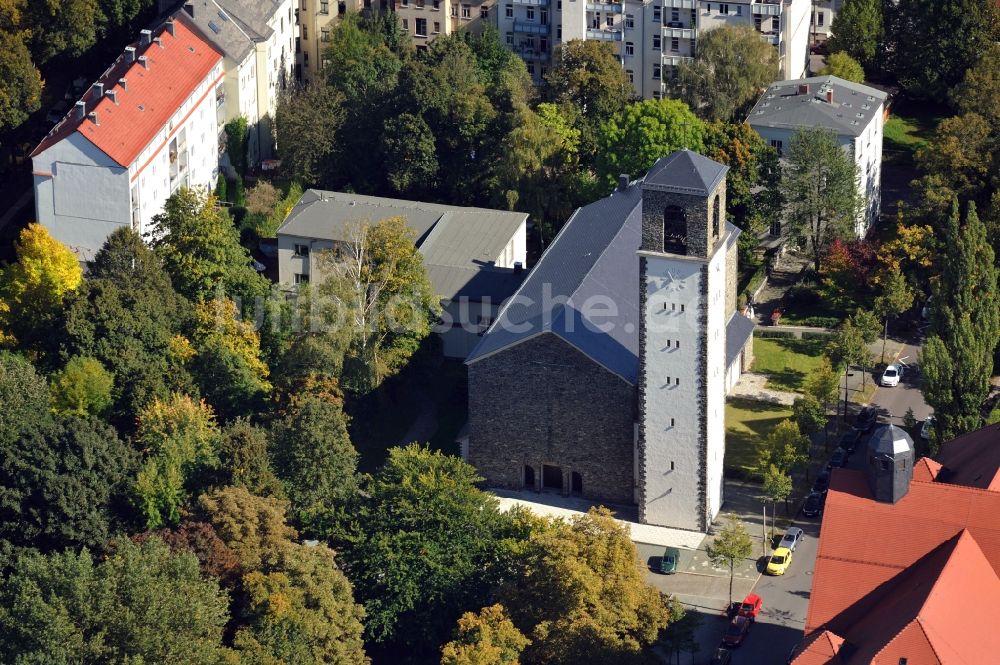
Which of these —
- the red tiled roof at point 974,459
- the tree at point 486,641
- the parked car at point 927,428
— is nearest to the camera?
the tree at point 486,641

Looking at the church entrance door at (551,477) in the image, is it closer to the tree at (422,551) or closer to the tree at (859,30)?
the tree at (422,551)

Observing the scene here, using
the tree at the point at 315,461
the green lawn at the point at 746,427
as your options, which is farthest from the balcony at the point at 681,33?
the tree at the point at 315,461

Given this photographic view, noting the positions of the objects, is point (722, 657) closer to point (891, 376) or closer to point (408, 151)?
point (891, 376)

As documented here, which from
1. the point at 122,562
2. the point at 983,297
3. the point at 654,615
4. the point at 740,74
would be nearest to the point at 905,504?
the point at 654,615

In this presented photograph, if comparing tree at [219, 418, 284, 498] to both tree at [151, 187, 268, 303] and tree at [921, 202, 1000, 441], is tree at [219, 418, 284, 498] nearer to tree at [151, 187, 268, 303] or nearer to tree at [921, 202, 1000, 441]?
tree at [151, 187, 268, 303]

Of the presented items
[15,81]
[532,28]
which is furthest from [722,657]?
[15,81]

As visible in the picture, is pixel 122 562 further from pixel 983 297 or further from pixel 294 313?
pixel 983 297
